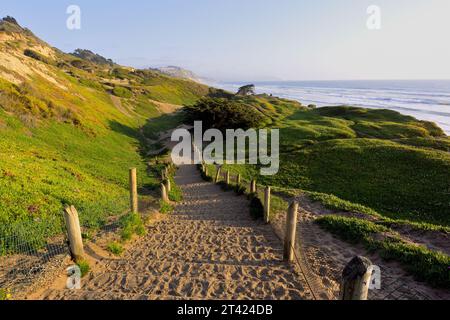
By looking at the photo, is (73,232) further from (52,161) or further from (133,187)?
(52,161)

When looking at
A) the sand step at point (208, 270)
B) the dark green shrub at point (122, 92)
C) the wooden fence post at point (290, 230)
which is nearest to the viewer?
the sand step at point (208, 270)

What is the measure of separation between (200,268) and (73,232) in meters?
3.87

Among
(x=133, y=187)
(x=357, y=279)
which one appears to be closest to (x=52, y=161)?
(x=133, y=187)

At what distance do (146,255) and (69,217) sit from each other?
2924 mm

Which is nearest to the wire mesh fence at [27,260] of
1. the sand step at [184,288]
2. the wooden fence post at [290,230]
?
the sand step at [184,288]

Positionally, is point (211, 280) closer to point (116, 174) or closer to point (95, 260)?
point (95, 260)

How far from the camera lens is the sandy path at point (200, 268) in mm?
7180

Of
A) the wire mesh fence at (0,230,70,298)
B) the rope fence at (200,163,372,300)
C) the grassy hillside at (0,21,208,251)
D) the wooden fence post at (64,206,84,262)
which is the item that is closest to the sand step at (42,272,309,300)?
the rope fence at (200,163,372,300)

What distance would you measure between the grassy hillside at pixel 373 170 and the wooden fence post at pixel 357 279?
1533 centimetres

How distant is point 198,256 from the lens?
9719mm

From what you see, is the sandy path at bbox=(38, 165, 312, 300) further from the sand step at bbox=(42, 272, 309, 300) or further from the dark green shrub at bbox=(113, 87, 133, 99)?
the dark green shrub at bbox=(113, 87, 133, 99)

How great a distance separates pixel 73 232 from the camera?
27.2 ft

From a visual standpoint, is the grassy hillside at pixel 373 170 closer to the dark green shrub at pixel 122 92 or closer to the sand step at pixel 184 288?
the sand step at pixel 184 288
